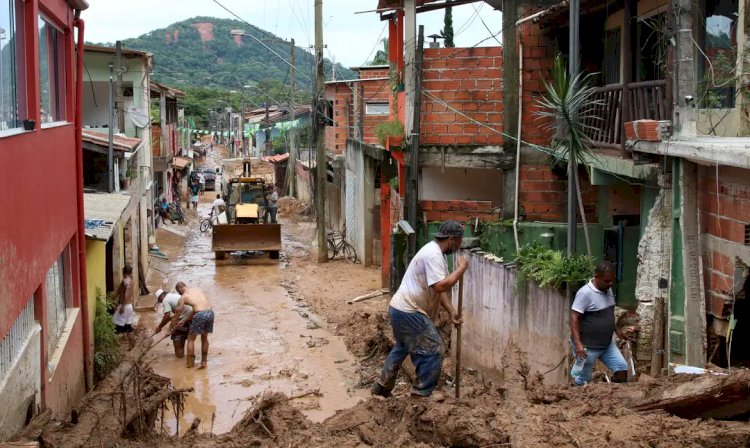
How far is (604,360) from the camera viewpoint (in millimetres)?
8156

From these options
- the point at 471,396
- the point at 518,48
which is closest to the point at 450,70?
the point at 518,48

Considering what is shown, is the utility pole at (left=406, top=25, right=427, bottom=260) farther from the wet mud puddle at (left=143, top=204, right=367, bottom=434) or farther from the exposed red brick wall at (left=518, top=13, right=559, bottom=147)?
the wet mud puddle at (left=143, top=204, right=367, bottom=434)

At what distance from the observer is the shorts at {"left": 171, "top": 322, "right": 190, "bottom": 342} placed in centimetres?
1424

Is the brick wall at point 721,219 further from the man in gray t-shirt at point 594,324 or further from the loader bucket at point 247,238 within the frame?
the loader bucket at point 247,238

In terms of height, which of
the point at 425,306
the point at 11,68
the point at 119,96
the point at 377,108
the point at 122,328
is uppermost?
→ the point at 377,108

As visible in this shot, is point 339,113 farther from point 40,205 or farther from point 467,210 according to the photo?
point 40,205

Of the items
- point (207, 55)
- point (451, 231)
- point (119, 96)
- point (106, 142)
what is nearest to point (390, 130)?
point (106, 142)

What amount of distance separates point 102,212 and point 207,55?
12225 centimetres

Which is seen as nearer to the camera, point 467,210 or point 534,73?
point 534,73

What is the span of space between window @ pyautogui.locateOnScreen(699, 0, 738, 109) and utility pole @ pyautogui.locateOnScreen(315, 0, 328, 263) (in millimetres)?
14833

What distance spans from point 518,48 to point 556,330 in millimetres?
5592

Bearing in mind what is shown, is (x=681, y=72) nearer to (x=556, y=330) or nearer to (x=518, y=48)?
(x=556, y=330)

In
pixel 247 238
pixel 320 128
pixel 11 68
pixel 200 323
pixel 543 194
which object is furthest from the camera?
pixel 247 238

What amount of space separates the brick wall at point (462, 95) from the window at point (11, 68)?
24.9 feet
